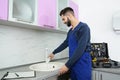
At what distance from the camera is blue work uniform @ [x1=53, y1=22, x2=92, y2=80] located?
4.99ft

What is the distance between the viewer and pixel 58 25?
7.03ft

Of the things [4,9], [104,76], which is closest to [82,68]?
[104,76]

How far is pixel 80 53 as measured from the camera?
152 cm

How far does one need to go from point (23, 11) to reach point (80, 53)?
2.44 ft

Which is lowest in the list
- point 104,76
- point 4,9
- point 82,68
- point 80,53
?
point 104,76

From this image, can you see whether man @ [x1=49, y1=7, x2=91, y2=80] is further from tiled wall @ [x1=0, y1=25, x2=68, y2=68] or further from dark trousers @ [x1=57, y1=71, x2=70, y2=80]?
tiled wall @ [x1=0, y1=25, x2=68, y2=68]

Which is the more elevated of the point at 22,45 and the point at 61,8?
the point at 61,8

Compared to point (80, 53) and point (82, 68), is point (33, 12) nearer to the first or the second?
point (80, 53)

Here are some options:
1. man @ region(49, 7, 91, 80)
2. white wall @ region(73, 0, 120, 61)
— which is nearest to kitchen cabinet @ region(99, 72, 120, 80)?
man @ region(49, 7, 91, 80)

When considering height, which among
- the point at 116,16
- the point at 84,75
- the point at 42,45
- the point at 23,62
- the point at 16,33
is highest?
the point at 116,16

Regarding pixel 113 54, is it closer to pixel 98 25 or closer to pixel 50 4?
pixel 98 25

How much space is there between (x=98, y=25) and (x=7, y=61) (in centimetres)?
177

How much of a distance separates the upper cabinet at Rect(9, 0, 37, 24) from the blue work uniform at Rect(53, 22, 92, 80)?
50cm

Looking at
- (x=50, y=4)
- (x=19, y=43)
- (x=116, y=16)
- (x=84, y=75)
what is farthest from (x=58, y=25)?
(x=116, y=16)
